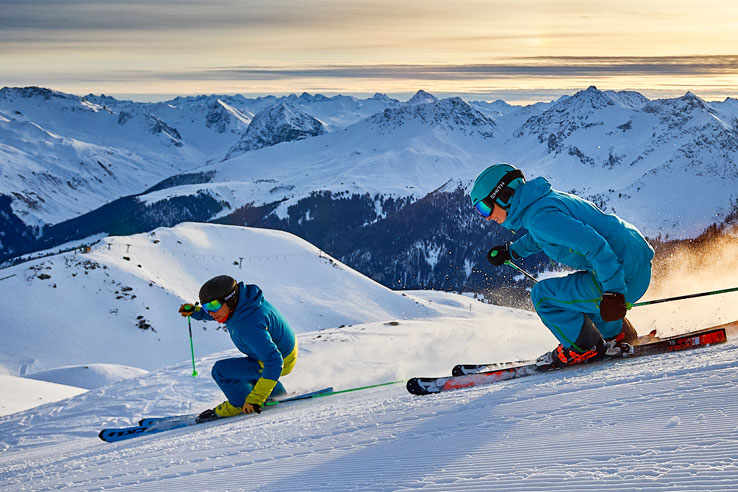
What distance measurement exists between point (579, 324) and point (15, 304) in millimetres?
31370

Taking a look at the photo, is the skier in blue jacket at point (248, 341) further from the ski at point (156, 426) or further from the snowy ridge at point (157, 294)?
the snowy ridge at point (157, 294)

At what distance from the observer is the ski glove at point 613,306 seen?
5754mm

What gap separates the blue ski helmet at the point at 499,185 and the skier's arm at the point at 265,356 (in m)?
3.11

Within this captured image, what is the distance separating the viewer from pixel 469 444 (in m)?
4.41

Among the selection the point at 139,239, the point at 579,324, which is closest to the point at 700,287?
the point at 579,324

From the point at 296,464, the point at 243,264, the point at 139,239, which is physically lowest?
the point at 296,464

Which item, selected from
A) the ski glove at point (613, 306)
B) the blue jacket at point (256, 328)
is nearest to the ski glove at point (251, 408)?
the blue jacket at point (256, 328)

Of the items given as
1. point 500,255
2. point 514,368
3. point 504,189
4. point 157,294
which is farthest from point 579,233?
point 157,294

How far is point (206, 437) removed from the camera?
6.97 meters

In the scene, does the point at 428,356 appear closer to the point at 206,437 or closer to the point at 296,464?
the point at 206,437

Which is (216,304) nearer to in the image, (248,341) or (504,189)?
(248,341)

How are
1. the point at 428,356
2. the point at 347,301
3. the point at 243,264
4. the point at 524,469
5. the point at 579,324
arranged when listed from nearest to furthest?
the point at 524,469, the point at 579,324, the point at 428,356, the point at 347,301, the point at 243,264

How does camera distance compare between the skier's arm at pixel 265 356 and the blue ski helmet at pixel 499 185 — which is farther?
the skier's arm at pixel 265 356

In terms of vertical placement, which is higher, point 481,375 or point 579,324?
point 579,324
